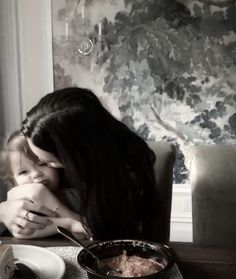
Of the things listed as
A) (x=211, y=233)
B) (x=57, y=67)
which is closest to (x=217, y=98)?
(x=57, y=67)

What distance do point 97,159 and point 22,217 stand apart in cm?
22

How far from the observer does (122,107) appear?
209 cm

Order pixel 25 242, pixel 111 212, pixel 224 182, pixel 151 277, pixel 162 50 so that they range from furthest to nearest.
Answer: pixel 162 50
pixel 224 182
pixel 111 212
pixel 25 242
pixel 151 277

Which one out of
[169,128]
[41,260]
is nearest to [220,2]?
[169,128]

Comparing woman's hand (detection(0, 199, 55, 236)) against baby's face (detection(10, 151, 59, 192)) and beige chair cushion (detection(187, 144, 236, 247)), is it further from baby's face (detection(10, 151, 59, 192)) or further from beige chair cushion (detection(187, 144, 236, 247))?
beige chair cushion (detection(187, 144, 236, 247))

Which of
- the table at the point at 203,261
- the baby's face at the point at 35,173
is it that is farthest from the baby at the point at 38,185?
the table at the point at 203,261

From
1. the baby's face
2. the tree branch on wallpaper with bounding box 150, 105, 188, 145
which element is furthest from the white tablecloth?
the tree branch on wallpaper with bounding box 150, 105, 188, 145

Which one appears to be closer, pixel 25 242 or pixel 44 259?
pixel 44 259

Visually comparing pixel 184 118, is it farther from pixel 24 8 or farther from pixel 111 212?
pixel 111 212

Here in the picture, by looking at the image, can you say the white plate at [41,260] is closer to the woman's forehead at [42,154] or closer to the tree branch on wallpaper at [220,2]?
the woman's forehead at [42,154]

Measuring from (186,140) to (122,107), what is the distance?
34cm

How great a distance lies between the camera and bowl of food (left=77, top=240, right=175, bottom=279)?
30.2 inches

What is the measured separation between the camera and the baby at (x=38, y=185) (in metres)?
1.06

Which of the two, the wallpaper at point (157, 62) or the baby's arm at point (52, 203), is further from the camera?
the wallpaper at point (157, 62)
